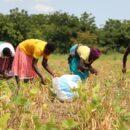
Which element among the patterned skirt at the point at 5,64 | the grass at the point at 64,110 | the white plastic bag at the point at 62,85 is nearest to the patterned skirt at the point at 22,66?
the patterned skirt at the point at 5,64

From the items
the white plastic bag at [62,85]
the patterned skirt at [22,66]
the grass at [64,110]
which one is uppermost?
the patterned skirt at [22,66]

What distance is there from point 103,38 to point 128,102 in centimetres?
2977

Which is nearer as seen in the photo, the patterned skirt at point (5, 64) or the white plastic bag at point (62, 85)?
the white plastic bag at point (62, 85)

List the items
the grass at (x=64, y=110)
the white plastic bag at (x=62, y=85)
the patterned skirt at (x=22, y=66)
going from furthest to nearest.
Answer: the patterned skirt at (x=22, y=66) < the white plastic bag at (x=62, y=85) < the grass at (x=64, y=110)

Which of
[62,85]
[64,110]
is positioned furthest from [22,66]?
[64,110]

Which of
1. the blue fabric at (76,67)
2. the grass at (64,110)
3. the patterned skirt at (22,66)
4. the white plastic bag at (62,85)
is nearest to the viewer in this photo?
the grass at (64,110)

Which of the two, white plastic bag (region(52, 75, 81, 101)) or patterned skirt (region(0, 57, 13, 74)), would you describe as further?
patterned skirt (region(0, 57, 13, 74))

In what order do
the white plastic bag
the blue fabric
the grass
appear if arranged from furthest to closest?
the blue fabric, the white plastic bag, the grass

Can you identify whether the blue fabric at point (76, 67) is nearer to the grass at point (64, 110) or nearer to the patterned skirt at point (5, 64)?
the patterned skirt at point (5, 64)

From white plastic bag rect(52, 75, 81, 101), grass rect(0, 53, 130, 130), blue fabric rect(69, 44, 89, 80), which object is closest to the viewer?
grass rect(0, 53, 130, 130)

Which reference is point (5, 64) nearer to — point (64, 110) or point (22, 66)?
point (22, 66)

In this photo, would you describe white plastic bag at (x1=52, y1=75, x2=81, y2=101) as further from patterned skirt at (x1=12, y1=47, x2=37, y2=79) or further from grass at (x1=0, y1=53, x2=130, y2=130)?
patterned skirt at (x1=12, y1=47, x2=37, y2=79)

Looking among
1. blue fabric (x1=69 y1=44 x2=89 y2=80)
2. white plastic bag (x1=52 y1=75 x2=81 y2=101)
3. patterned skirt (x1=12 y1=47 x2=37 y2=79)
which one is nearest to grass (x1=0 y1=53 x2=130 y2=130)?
white plastic bag (x1=52 y1=75 x2=81 y2=101)

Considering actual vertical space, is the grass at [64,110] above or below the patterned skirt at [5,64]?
below
